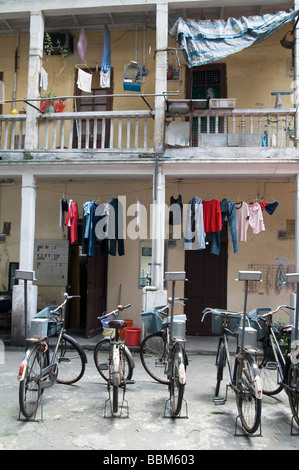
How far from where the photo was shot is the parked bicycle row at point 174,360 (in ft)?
15.1

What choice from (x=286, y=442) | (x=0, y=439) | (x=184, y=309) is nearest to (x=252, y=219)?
(x=184, y=309)

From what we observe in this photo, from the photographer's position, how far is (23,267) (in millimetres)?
8922

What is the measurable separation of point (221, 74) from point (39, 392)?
29.5ft

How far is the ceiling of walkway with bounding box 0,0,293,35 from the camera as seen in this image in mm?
9477

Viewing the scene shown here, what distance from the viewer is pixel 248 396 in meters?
4.52

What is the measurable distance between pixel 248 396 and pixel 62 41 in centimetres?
1014

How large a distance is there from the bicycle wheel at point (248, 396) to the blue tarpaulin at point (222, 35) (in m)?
6.56

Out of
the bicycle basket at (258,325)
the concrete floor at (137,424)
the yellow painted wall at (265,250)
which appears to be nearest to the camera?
the concrete floor at (137,424)

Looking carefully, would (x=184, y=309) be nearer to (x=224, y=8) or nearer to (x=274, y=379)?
(x=274, y=379)

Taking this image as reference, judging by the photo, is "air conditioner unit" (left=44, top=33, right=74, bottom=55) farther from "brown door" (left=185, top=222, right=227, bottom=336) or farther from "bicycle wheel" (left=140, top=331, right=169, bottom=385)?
"bicycle wheel" (left=140, top=331, right=169, bottom=385)

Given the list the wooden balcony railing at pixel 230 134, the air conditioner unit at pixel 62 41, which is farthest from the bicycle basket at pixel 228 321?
the air conditioner unit at pixel 62 41

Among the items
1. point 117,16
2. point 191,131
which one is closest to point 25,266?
point 191,131

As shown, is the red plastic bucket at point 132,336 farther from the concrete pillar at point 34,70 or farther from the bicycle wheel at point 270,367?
the concrete pillar at point 34,70

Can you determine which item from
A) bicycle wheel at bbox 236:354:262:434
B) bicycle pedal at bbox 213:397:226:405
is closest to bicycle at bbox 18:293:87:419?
bicycle pedal at bbox 213:397:226:405
